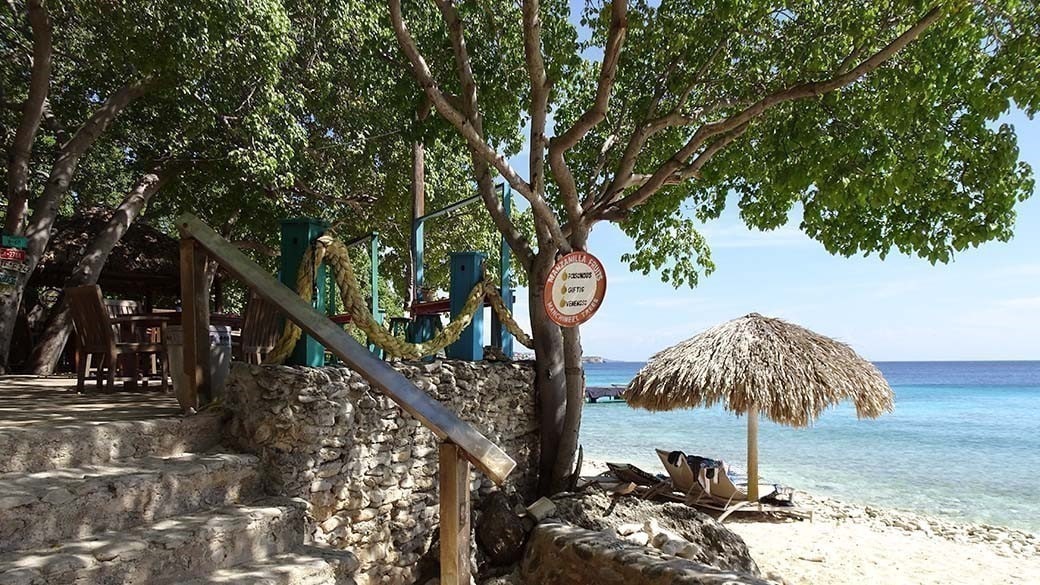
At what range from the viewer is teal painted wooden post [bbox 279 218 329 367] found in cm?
460

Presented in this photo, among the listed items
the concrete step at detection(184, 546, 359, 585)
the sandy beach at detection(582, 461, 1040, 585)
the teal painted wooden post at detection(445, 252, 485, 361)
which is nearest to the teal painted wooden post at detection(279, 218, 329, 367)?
the concrete step at detection(184, 546, 359, 585)

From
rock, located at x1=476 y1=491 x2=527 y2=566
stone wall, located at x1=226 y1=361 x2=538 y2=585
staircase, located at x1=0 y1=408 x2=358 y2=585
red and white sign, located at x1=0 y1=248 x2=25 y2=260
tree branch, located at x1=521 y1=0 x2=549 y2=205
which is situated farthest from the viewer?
red and white sign, located at x1=0 y1=248 x2=25 y2=260

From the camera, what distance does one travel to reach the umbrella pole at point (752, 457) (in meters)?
9.19

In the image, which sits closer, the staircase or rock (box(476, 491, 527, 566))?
the staircase

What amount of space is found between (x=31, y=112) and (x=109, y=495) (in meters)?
8.46

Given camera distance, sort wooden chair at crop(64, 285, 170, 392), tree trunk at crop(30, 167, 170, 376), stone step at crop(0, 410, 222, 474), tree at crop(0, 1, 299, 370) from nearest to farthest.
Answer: stone step at crop(0, 410, 222, 474)
wooden chair at crop(64, 285, 170, 392)
tree at crop(0, 1, 299, 370)
tree trunk at crop(30, 167, 170, 376)

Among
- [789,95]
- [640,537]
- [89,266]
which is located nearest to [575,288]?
[640,537]

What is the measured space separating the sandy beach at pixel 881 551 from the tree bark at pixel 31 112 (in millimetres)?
10908

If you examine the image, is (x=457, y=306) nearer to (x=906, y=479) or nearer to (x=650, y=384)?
(x=650, y=384)

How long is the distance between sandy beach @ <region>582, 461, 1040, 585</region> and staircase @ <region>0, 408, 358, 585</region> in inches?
→ 198

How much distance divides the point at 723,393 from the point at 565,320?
4826 mm

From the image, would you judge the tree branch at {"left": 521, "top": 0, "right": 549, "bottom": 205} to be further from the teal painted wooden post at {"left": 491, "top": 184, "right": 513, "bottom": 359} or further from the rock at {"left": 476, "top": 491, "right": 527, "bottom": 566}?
the rock at {"left": 476, "top": 491, "right": 527, "bottom": 566}

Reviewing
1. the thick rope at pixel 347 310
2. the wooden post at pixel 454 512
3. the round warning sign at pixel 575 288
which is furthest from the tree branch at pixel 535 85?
the wooden post at pixel 454 512

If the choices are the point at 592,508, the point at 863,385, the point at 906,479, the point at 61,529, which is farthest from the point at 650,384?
the point at 906,479
